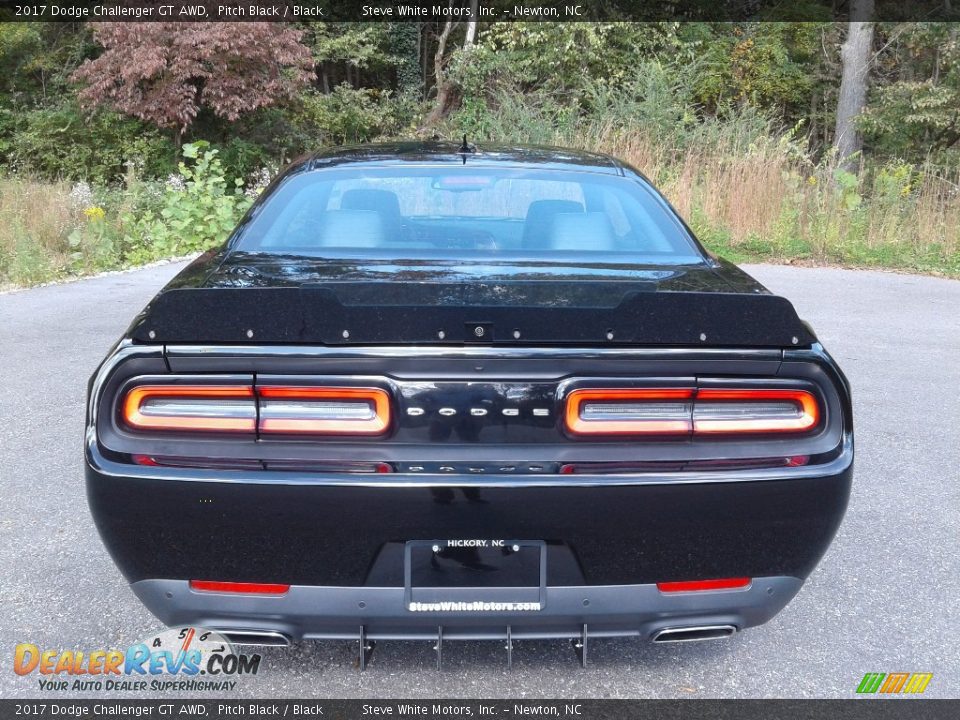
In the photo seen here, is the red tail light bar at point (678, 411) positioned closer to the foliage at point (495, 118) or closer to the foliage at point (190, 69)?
the foliage at point (495, 118)

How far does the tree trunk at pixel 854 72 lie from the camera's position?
20078 millimetres

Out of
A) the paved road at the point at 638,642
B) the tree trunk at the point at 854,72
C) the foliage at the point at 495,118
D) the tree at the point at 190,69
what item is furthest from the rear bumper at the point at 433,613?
the tree at the point at 190,69

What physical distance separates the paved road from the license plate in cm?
47

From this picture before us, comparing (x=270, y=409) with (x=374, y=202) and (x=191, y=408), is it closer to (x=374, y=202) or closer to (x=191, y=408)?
(x=191, y=408)

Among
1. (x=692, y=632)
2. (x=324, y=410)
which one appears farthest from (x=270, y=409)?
(x=692, y=632)

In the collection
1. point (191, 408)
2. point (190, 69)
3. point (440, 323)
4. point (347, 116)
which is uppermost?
point (190, 69)

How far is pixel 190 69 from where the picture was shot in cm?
2180

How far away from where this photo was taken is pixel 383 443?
77.5 inches

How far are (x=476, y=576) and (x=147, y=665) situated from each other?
112cm

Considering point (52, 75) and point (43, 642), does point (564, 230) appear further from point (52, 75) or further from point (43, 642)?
point (52, 75)

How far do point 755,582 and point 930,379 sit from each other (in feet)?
15.0

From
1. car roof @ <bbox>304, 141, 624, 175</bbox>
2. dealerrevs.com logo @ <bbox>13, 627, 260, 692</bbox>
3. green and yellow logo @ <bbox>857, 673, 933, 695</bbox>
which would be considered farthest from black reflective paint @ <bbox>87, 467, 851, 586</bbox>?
car roof @ <bbox>304, 141, 624, 175</bbox>

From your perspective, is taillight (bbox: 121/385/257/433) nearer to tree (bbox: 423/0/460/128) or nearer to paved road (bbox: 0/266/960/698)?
paved road (bbox: 0/266/960/698)

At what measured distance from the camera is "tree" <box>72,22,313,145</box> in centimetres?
2139
